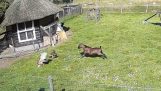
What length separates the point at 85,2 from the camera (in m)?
52.5

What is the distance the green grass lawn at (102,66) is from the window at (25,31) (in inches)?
117

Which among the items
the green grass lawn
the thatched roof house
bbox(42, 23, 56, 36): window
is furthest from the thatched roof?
the green grass lawn

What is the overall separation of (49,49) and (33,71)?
5755mm

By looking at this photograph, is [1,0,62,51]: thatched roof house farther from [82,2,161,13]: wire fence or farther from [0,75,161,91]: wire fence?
[82,2,161,13]: wire fence

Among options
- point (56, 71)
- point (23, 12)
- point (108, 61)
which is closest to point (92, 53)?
point (108, 61)

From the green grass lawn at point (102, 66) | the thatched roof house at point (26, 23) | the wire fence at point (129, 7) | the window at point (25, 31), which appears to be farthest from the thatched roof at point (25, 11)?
the wire fence at point (129, 7)

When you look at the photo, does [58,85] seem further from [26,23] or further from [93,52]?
[26,23]

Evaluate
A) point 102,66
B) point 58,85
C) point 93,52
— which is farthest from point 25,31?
point 58,85

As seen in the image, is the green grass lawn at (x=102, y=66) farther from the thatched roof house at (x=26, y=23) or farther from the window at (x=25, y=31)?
the window at (x=25, y=31)

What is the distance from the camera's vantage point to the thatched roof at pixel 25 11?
101 feet

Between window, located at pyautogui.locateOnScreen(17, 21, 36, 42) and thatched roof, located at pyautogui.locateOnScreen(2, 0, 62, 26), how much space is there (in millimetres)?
1096

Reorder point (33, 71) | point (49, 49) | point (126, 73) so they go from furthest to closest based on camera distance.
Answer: point (49, 49) → point (33, 71) → point (126, 73)

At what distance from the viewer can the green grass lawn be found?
2186 cm

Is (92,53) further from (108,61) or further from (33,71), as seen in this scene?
(33,71)
